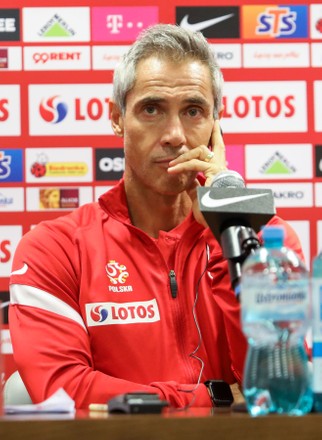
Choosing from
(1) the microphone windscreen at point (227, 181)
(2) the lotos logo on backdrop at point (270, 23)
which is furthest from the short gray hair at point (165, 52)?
(2) the lotos logo on backdrop at point (270, 23)

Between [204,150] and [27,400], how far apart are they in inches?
31.0

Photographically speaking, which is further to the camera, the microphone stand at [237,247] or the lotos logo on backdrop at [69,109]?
the lotos logo on backdrop at [69,109]

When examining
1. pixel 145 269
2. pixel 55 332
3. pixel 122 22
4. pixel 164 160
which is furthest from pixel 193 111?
pixel 122 22

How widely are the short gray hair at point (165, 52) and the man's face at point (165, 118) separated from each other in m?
0.02

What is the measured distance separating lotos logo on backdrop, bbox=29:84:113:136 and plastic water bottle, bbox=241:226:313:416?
220cm

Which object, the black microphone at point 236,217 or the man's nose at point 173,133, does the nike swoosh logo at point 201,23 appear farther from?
the black microphone at point 236,217

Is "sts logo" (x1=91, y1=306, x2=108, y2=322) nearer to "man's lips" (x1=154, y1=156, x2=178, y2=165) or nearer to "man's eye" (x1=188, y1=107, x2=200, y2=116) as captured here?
"man's lips" (x1=154, y1=156, x2=178, y2=165)

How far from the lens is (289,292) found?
122cm

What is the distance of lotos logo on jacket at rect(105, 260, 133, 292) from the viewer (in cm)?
225

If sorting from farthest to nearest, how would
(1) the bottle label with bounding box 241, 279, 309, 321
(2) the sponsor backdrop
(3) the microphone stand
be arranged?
(2) the sponsor backdrop → (3) the microphone stand → (1) the bottle label with bounding box 241, 279, 309, 321

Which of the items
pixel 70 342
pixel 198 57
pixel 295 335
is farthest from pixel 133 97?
pixel 295 335

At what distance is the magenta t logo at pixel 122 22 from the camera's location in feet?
11.4

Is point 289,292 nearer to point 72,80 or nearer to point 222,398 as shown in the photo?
point 222,398

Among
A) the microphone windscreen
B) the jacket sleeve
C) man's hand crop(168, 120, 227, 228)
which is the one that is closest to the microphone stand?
the microphone windscreen
